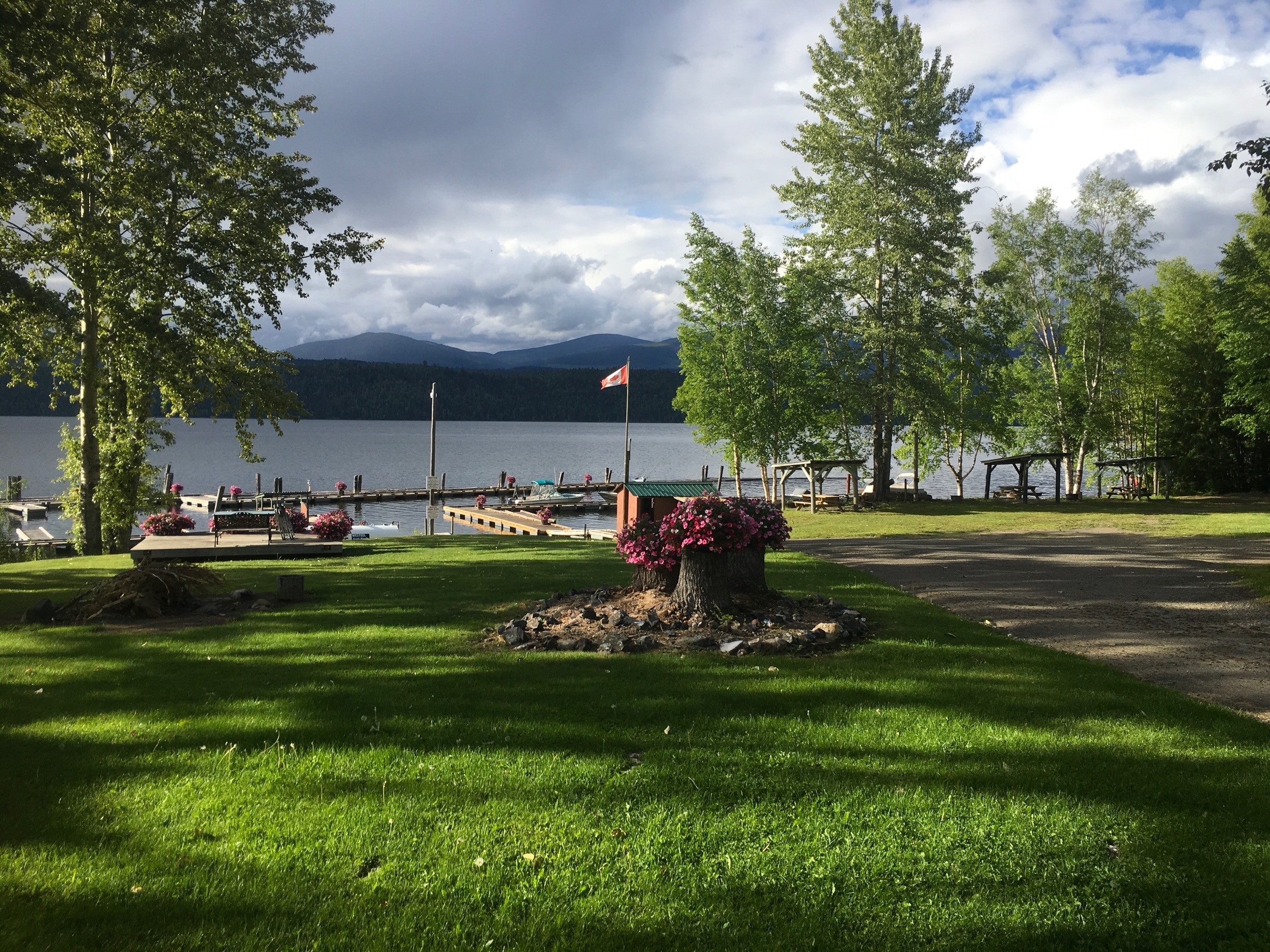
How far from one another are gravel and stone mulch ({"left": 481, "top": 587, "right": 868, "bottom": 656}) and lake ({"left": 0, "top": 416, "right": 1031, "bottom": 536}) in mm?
35412

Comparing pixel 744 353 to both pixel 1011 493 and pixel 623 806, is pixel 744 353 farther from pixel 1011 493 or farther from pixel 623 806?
pixel 623 806

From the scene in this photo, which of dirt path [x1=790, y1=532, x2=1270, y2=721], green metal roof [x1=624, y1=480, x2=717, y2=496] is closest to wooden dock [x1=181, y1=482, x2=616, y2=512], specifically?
green metal roof [x1=624, y1=480, x2=717, y2=496]

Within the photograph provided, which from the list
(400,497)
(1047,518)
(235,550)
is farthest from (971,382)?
(235,550)

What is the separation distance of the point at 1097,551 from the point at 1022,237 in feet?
90.3

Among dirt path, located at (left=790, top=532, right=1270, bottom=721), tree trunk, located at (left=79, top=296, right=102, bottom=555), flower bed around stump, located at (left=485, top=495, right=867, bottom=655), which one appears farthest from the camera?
tree trunk, located at (left=79, top=296, right=102, bottom=555)

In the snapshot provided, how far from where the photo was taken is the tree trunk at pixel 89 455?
19172 mm

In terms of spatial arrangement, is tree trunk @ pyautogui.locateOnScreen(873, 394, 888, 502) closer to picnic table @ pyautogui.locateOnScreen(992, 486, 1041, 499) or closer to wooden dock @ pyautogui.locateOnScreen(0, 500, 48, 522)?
picnic table @ pyautogui.locateOnScreen(992, 486, 1041, 499)

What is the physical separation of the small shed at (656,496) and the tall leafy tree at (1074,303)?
87.9 ft

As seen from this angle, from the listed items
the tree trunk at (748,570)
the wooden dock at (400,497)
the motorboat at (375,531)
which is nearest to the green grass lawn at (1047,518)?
the tree trunk at (748,570)

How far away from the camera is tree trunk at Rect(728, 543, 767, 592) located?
888cm

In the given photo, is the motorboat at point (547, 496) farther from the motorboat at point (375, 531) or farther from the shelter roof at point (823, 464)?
the shelter roof at point (823, 464)

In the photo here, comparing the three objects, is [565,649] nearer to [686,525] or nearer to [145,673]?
[686,525]

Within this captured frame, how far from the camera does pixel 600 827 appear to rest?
3799mm

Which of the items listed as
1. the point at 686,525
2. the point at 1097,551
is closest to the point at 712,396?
the point at 1097,551
